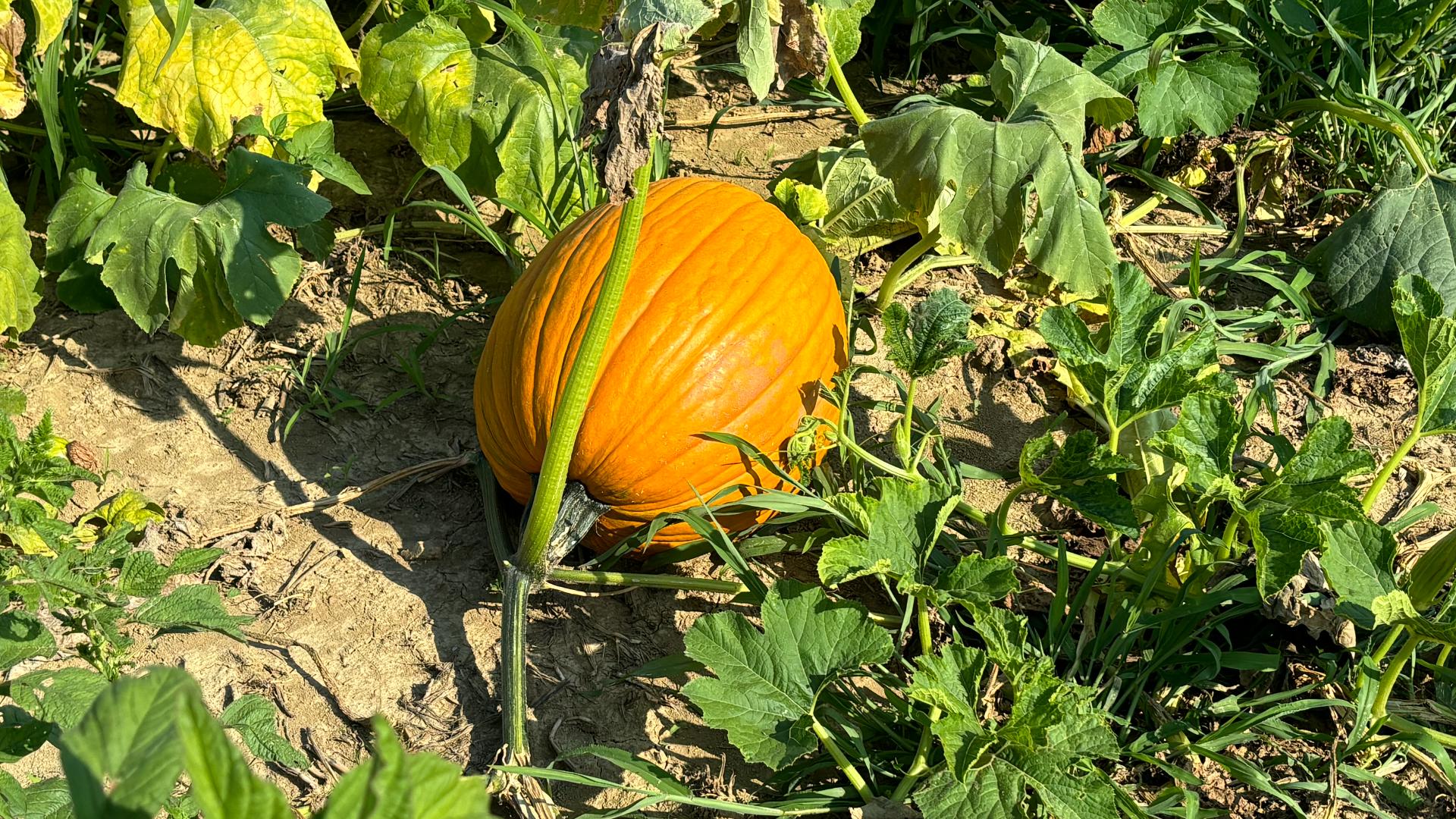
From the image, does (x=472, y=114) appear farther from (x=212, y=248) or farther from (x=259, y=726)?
(x=259, y=726)

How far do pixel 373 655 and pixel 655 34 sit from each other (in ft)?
4.34

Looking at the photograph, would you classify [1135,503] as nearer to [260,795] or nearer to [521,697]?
[521,697]

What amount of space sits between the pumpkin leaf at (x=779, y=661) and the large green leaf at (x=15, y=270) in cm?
171

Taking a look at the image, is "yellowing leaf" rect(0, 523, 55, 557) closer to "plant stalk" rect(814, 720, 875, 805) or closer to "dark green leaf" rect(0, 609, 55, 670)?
"dark green leaf" rect(0, 609, 55, 670)

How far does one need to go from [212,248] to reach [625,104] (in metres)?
1.27

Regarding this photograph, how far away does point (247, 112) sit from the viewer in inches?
116

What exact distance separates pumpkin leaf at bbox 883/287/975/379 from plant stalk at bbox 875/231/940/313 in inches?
16.9

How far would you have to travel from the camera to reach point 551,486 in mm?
2201

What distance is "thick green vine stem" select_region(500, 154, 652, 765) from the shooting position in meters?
2.02

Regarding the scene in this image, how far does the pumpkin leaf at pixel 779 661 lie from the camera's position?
1995 mm

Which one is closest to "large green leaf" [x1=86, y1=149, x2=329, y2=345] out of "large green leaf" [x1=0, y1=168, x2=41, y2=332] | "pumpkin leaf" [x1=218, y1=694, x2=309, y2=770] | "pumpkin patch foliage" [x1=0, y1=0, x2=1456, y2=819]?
"pumpkin patch foliage" [x1=0, y1=0, x2=1456, y2=819]

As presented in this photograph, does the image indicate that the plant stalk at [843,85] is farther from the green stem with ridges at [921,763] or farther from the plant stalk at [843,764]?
the plant stalk at [843,764]

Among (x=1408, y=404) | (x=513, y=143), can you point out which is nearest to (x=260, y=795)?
(x=513, y=143)

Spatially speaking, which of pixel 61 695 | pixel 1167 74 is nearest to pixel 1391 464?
pixel 1167 74
